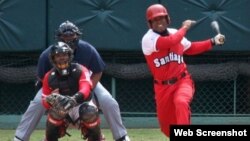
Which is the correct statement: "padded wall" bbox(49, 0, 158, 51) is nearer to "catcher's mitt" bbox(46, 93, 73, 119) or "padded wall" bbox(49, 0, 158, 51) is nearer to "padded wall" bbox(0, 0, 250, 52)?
"padded wall" bbox(0, 0, 250, 52)

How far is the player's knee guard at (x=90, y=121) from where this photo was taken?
7.06m

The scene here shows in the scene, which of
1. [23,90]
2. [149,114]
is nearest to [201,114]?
[149,114]

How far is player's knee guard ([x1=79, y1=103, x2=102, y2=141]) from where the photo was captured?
7.06 metres

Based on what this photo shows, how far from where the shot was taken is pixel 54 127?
710cm

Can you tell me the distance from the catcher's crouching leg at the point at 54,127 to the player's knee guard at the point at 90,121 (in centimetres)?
19

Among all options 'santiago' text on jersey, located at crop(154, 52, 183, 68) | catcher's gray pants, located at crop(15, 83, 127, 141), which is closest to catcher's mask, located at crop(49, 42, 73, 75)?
catcher's gray pants, located at crop(15, 83, 127, 141)

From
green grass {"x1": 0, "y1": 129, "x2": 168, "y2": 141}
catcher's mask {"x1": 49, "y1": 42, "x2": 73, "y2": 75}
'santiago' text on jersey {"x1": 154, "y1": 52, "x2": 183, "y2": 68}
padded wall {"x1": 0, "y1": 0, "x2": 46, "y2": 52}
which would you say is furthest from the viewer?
padded wall {"x1": 0, "y1": 0, "x2": 46, "y2": 52}

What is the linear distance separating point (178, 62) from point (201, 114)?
3.53 metres

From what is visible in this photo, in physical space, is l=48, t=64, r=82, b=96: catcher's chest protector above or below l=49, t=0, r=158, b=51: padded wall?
below

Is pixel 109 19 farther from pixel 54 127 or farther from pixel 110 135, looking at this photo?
pixel 54 127

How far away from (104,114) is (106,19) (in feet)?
10.7

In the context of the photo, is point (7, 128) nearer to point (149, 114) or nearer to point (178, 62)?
point (149, 114)

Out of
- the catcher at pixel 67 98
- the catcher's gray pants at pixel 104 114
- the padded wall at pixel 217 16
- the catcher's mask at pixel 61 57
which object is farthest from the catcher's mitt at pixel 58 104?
the padded wall at pixel 217 16

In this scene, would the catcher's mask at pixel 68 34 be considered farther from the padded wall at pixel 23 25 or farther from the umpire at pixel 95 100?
the padded wall at pixel 23 25
